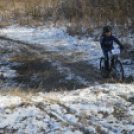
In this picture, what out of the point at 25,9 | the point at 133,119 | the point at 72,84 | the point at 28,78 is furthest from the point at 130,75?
the point at 25,9

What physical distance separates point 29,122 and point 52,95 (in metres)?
0.34

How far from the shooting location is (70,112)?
1539 millimetres

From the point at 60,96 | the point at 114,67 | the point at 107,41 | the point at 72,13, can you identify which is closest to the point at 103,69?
the point at 114,67

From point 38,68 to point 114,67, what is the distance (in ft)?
2.82

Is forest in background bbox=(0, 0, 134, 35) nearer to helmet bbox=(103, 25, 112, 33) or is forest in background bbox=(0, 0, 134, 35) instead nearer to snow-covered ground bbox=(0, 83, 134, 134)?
helmet bbox=(103, 25, 112, 33)

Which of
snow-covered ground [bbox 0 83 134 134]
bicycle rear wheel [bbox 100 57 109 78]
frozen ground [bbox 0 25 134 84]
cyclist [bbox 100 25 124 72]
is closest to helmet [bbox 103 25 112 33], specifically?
cyclist [bbox 100 25 124 72]

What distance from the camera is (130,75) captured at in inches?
65.7

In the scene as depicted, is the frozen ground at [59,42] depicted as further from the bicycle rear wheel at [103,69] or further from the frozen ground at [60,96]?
the bicycle rear wheel at [103,69]

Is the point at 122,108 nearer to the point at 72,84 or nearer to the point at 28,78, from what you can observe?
the point at 72,84

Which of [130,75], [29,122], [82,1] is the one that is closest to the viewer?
[29,122]

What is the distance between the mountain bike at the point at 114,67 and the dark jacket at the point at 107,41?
0.09 m

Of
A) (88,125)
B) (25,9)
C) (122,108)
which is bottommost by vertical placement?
(88,125)

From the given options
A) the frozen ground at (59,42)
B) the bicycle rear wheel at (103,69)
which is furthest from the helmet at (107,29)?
the bicycle rear wheel at (103,69)

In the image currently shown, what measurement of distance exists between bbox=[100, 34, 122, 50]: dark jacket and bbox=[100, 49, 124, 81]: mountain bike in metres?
0.09
